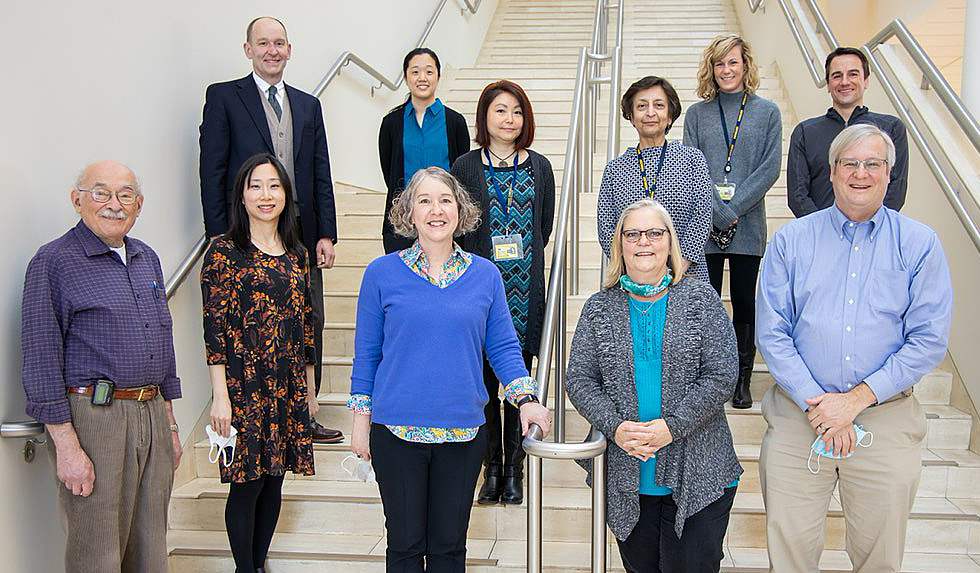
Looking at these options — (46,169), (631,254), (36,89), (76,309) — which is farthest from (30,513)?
(631,254)

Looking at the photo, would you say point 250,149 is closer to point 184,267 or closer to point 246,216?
point 184,267

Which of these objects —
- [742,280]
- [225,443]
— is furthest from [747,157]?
[225,443]

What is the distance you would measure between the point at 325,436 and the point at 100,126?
1446 millimetres

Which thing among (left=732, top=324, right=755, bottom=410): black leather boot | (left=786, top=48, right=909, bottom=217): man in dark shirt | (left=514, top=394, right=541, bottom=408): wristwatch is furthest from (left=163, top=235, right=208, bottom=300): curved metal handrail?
(left=786, top=48, right=909, bottom=217): man in dark shirt

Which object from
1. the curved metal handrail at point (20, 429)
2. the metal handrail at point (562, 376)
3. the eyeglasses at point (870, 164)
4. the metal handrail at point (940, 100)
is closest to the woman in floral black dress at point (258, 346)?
the curved metal handrail at point (20, 429)

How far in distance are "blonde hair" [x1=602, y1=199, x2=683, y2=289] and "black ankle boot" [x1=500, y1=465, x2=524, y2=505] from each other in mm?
1016

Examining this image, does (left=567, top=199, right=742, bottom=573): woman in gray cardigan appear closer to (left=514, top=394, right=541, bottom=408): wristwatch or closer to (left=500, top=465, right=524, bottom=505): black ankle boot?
(left=514, top=394, right=541, bottom=408): wristwatch

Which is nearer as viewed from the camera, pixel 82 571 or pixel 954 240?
pixel 82 571

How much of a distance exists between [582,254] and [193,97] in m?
2.04

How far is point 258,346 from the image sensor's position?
270 cm

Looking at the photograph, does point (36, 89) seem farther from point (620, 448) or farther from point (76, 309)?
point (620, 448)

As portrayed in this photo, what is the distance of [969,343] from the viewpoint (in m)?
3.53

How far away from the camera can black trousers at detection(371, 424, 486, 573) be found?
88.3 inches

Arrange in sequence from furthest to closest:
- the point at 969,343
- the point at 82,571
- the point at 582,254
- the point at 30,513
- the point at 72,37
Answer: the point at 582,254, the point at 969,343, the point at 72,37, the point at 30,513, the point at 82,571
